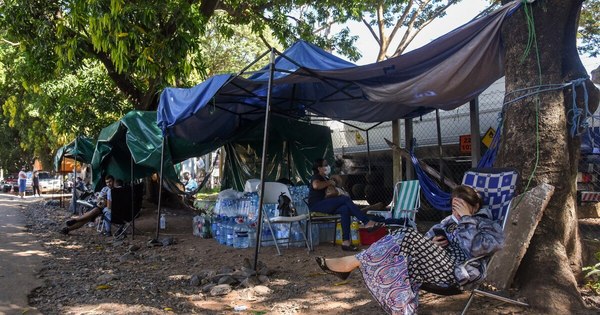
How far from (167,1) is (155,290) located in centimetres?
534

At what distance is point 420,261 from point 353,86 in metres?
3.98

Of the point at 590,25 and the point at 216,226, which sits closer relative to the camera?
the point at 216,226

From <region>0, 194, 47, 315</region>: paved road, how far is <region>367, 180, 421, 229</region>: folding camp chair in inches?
174

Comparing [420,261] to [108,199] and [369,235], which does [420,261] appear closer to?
[369,235]

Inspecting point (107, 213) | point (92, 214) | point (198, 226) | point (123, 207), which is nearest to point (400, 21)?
point (198, 226)

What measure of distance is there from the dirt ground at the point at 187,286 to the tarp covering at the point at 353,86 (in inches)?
78.9

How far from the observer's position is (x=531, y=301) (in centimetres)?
391

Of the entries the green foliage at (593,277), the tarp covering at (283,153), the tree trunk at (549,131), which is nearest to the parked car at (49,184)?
the tarp covering at (283,153)

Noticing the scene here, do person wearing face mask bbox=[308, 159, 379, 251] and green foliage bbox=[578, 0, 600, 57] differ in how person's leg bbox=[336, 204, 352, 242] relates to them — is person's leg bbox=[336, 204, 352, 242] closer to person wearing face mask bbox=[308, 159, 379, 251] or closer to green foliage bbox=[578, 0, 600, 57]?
person wearing face mask bbox=[308, 159, 379, 251]

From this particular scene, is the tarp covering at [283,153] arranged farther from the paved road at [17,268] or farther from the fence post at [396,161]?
the paved road at [17,268]

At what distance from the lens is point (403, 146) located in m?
8.94

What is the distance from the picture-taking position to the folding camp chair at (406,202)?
22.4 feet

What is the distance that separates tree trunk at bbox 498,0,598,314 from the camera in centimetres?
416

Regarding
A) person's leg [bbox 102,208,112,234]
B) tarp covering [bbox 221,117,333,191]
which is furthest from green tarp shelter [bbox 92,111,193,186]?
tarp covering [bbox 221,117,333,191]
